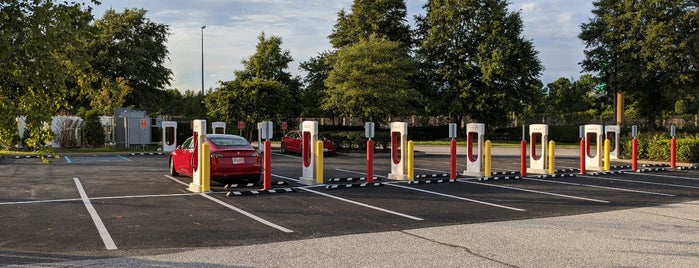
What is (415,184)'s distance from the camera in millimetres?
13359

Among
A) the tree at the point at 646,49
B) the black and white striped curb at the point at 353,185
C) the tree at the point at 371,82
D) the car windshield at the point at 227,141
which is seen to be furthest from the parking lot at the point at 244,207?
the tree at the point at 646,49

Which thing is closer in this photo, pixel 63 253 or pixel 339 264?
pixel 339 264

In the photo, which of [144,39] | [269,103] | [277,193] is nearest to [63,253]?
[277,193]

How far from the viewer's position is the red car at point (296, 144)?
25.9 m

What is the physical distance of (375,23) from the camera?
4819 centimetres

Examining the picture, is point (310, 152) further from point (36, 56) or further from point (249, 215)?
point (36, 56)

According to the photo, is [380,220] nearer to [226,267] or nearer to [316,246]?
[316,246]

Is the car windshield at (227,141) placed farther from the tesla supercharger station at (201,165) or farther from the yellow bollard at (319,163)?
the yellow bollard at (319,163)

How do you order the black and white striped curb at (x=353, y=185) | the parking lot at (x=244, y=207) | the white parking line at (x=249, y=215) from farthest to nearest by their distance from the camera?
the black and white striped curb at (x=353, y=185) < the white parking line at (x=249, y=215) < the parking lot at (x=244, y=207)

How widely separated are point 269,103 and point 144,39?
81.8ft

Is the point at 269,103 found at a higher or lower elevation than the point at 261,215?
higher

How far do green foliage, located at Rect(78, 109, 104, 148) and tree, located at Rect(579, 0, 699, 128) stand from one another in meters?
37.6

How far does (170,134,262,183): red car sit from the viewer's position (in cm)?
1262

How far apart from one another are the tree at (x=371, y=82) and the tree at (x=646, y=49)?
59.2 feet
